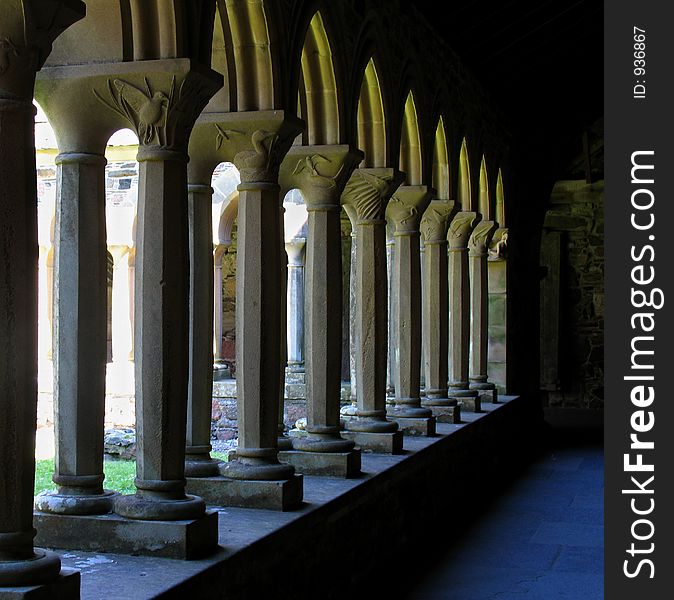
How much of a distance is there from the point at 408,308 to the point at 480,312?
282 centimetres

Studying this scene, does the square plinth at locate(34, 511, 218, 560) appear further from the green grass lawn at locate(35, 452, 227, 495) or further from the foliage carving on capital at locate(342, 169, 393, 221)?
the green grass lawn at locate(35, 452, 227, 495)

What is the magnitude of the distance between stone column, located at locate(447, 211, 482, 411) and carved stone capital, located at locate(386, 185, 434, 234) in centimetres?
174

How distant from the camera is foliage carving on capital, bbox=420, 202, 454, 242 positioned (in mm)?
8156

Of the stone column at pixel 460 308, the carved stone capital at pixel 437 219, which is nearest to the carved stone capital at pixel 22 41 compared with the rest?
the carved stone capital at pixel 437 219

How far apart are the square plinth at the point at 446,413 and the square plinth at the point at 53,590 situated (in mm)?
5256

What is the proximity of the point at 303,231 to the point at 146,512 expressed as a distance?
26.9ft

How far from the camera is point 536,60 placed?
9.93 m

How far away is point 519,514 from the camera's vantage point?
7.38 metres

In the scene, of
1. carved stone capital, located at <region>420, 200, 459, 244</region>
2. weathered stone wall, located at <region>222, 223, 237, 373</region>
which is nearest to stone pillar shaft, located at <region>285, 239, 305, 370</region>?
weathered stone wall, located at <region>222, 223, 237, 373</region>

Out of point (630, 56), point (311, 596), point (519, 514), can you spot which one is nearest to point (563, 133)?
point (519, 514)

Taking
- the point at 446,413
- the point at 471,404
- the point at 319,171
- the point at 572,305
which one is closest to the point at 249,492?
the point at 319,171

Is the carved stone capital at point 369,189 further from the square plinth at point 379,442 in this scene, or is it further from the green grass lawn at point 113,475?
the green grass lawn at point 113,475

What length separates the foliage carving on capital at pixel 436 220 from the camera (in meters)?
8.16

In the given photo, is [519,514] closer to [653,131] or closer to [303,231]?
[653,131]
